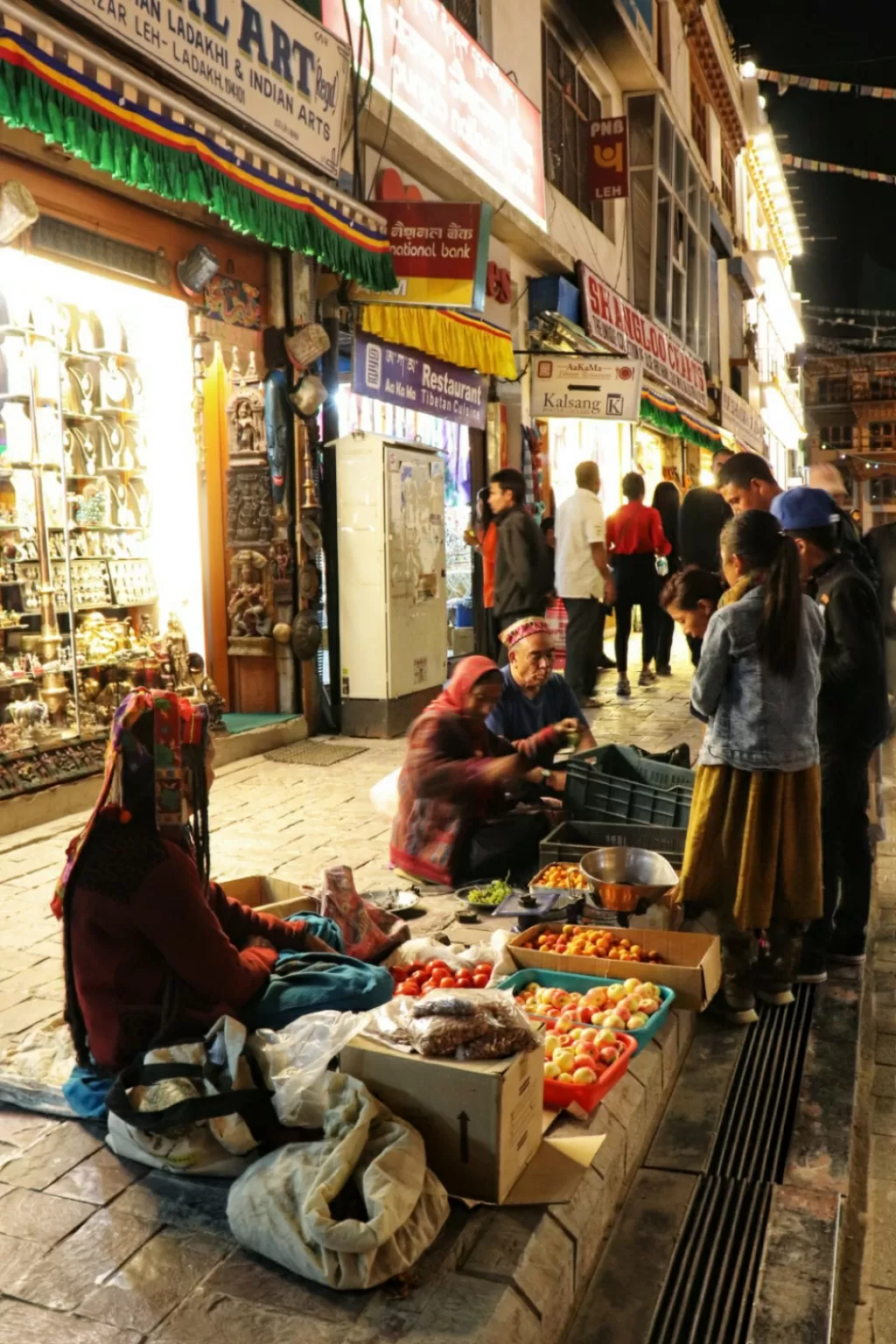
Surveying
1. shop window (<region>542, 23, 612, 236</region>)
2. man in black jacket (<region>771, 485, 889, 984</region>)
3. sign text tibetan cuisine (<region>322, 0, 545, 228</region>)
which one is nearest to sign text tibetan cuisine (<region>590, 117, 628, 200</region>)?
shop window (<region>542, 23, 612, 236</region>)

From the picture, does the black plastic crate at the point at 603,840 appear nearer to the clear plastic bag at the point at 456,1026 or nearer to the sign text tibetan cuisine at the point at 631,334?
the clear plastic bag at the point at 456,1026

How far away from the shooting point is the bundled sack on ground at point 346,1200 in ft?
8.33

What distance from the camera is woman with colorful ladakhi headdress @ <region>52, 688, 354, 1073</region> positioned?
10.3 ft

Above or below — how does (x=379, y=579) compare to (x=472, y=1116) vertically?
above

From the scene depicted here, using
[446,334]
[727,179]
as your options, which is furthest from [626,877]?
[727,179]

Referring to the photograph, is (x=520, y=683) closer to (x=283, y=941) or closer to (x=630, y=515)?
(x=283, y=941)

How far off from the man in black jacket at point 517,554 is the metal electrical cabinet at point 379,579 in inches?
26.8

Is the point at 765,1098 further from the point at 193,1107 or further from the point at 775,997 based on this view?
the point at 193,1107

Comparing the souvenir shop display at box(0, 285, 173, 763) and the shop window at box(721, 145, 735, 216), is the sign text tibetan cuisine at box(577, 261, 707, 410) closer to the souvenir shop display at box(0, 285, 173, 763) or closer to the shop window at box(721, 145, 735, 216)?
the souvenir shop display at box(0, 285, 173, 763)

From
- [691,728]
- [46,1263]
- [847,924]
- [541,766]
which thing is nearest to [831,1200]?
[847,924]

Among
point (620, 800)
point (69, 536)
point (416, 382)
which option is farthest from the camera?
point (416, 382)

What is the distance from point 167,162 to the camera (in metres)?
6.34

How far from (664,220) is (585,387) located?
746cm

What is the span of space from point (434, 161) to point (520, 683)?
21.1ft
